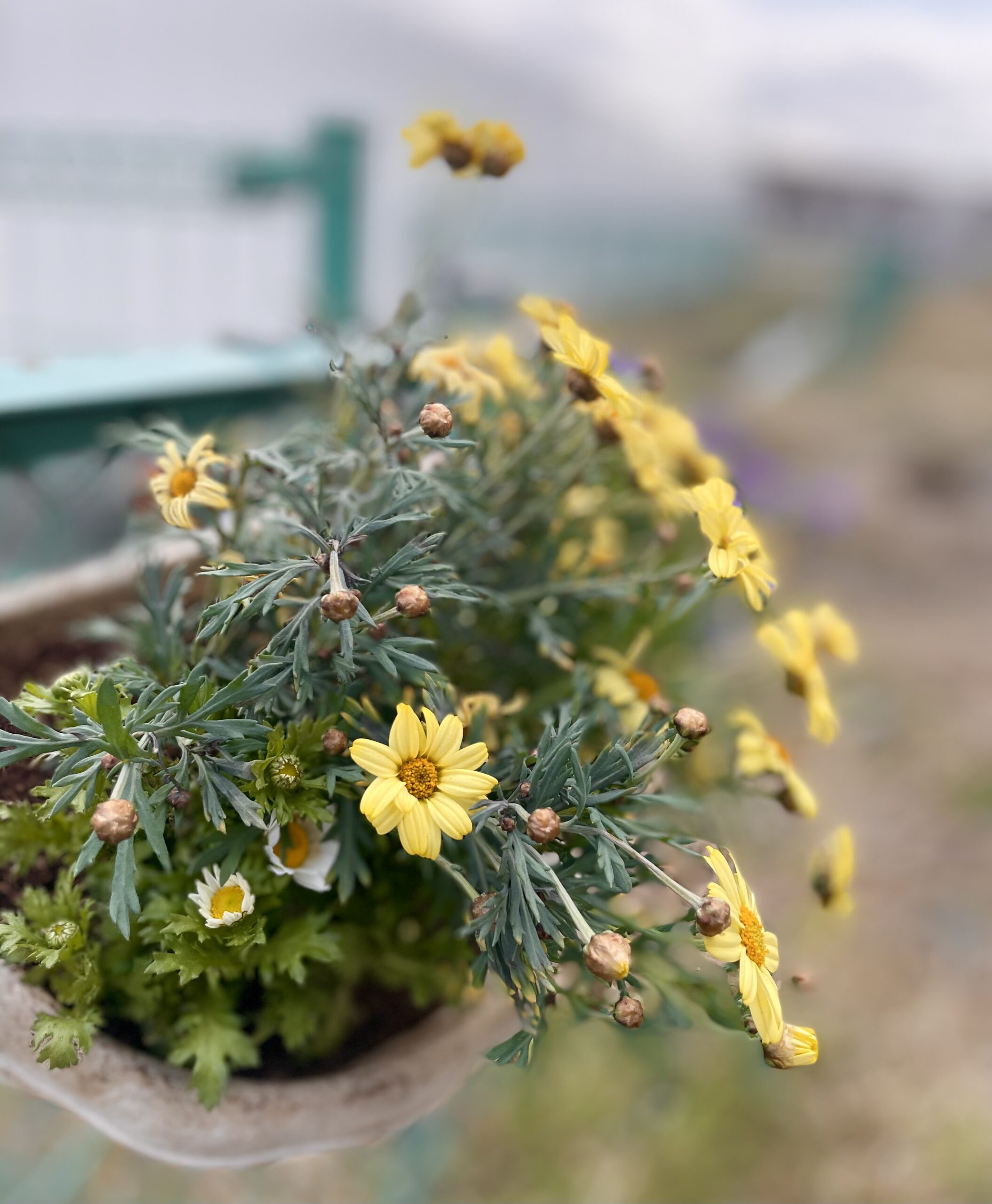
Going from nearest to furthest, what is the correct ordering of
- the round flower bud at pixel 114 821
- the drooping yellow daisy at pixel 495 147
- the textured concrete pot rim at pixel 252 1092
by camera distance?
the round flower bud at pixel 114 821 < the textured concrete pot rim at pixel 252 1092 < the drooping yellow daisy at pixel 495 147

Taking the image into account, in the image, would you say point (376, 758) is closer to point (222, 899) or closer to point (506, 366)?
point (222, 899)

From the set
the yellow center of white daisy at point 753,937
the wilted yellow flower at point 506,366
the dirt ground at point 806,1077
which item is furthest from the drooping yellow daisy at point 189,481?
the dirt ground at point 806,1077

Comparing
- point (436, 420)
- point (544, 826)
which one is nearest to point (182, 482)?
point (436, 420)

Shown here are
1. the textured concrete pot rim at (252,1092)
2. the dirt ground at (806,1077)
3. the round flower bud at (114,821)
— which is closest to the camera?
the round flower bud at (114,821)

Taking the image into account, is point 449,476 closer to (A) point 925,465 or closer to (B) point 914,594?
(B) point 914,594

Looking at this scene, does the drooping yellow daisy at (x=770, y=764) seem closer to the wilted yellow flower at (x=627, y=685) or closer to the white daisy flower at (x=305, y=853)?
the wilted yellow flower at (x=627, y=685)

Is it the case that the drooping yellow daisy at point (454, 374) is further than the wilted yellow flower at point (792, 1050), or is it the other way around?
the drooping yellow daisy at point (454, 374)

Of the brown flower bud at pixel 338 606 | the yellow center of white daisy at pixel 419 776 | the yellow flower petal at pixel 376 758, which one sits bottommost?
the yellow center of white daisy at pixel 419 776
